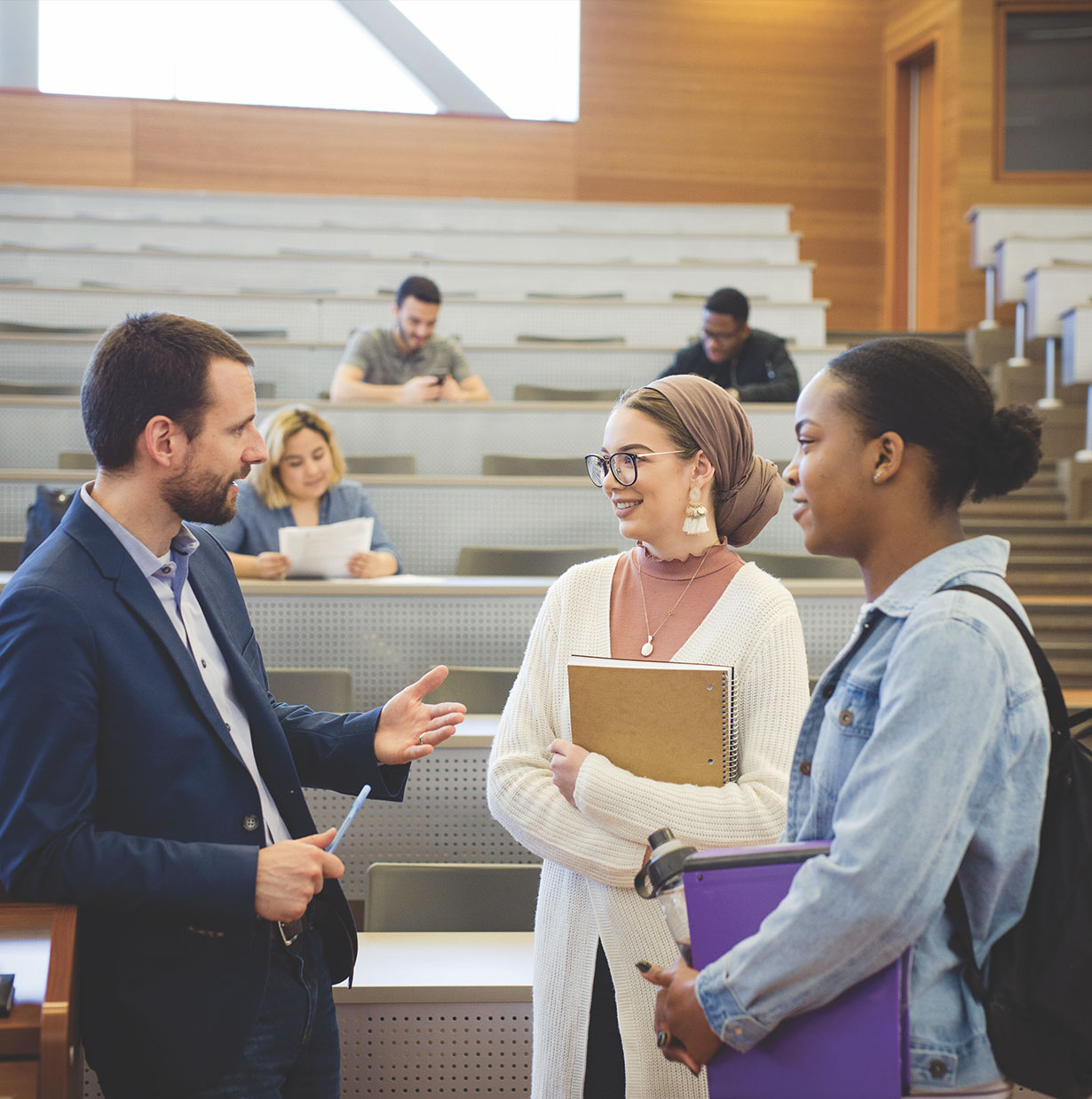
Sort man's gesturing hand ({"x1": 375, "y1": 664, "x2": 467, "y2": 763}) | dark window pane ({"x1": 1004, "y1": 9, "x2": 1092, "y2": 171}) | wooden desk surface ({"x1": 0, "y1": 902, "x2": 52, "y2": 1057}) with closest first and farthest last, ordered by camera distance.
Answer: wooden desk surface ({"x1": 0, "y1": 902, "x2": 52, "y2": 1057}) < man's gesturing hand ({"x1": 375, "y1": 664, "x2": 467, "y2": 763}) < dark window pane ({"x1": 1004, "y1": 9, "x2": 1092, "y2": 171})

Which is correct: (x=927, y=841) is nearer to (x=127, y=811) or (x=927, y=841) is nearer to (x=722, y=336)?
(x=127, y=811)

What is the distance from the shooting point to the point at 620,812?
118cm

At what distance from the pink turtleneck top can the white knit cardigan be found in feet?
0.06

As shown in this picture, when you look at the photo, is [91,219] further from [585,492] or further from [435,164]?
[585,492]

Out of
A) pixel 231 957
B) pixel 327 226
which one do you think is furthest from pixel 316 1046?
pixel 327 226

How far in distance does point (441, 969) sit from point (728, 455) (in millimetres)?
837

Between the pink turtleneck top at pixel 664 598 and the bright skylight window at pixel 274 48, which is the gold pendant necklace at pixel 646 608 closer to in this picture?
the pink turtleneck top at pixel 664 598

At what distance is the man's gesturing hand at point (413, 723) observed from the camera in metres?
1.25

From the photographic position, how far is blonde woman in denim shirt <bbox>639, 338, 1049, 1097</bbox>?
0.77m

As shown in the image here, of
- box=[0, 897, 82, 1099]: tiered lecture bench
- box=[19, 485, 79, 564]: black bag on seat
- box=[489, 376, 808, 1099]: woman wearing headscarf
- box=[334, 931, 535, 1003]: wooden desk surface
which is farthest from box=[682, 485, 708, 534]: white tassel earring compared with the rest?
box=[19, 485, 79, 564]: black bag on seat

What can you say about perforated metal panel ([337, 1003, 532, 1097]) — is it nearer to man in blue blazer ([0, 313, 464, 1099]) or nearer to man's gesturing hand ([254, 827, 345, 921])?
man in blue blazer ([0, 313, 464, 1099])

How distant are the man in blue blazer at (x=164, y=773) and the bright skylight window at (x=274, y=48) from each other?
6.82 meters

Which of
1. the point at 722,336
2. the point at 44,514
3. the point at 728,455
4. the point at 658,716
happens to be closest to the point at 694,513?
the point at 728,455

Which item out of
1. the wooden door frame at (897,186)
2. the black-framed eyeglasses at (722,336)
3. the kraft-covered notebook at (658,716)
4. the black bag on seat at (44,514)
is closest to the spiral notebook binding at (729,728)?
the kraft-covered notebook at (658,716)
